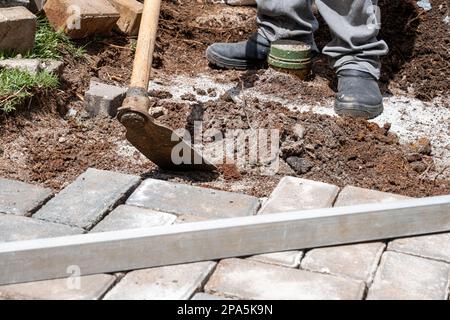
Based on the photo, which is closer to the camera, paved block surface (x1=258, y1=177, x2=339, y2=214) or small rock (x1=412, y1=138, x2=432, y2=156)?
paved block surface (x1=258, y1=177, x2=339, y2=214)

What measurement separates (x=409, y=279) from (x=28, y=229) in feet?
4.39

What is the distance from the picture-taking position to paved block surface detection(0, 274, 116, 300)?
268cm

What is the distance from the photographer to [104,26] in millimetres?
4973

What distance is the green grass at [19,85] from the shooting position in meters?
4.02

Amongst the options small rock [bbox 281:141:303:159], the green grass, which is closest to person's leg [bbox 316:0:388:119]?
small rock [bbox 281:141:303:159]

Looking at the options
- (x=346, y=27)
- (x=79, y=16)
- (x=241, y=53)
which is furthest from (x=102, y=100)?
(x=346, y=27)

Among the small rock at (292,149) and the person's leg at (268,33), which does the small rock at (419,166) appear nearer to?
the small rock at (292,149)

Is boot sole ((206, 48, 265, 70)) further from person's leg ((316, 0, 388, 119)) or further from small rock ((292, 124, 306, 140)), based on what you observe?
small rock ((292, 124, 306, 140))

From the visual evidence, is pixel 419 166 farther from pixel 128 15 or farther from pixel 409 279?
pixel 128 15

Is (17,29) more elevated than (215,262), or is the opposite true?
(17,29)

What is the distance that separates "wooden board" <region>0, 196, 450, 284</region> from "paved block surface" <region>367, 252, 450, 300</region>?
151 millimetres

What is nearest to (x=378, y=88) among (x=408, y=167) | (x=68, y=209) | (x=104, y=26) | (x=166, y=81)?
(x=408, y=167)

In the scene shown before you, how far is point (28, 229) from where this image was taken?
3.05 metres
